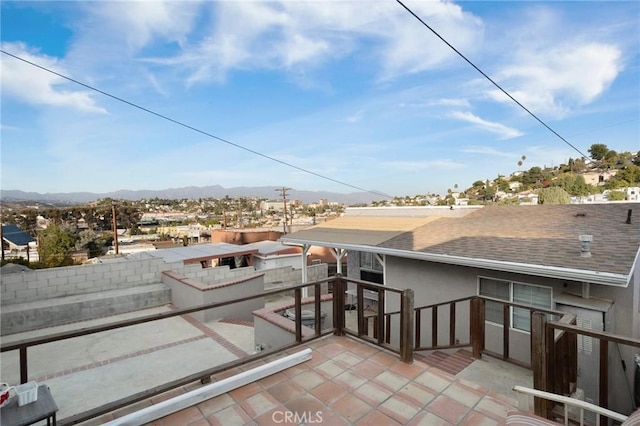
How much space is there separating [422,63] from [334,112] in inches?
308

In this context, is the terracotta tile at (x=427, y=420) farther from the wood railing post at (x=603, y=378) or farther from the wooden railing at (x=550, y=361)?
the wood railing post at (x=603, y=378)

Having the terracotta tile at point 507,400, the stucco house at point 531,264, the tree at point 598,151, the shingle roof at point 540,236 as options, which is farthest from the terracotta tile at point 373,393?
the tree at point 598,151

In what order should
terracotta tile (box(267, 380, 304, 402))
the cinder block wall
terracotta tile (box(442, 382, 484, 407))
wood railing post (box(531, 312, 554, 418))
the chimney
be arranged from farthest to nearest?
the cinder block wall → the chimney → terracotta tile (box(267, 380, 304, 402)) → terracotta tile (box(442, 382, 484, 407)) → wood railing post (box(531, 312, 554, 418))

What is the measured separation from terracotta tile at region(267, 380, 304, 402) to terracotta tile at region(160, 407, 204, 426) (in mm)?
597

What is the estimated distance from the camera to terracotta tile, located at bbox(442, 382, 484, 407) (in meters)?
2.44

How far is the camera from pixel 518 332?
18.1 feet

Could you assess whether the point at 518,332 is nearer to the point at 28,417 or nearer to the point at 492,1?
the point at 28,417

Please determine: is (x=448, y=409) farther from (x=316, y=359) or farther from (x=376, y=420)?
(x=316, y=359)

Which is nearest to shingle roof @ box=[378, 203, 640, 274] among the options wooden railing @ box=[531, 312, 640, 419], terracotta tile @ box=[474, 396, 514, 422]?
wooden railing @ box=[531, 312, 640, 419]

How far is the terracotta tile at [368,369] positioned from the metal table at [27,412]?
7.64ft

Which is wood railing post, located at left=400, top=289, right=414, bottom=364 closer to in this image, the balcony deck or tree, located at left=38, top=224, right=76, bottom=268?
the balcony deck

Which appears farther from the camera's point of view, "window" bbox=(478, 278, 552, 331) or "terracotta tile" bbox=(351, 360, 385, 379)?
"window" bbox=(478, 278, 552, 331)

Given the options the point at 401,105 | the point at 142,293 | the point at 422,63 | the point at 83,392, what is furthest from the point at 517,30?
the point at 142,293

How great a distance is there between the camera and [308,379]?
2818 millimetres
